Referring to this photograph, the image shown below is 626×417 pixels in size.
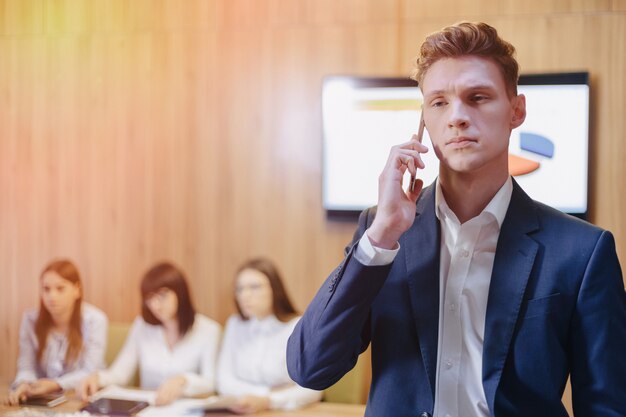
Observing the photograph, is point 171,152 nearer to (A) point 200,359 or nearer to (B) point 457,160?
(A) point 200,359

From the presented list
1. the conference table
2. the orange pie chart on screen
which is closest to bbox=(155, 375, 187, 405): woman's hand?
Answer: the conference table

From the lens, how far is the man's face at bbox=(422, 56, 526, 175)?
1126 millimetres

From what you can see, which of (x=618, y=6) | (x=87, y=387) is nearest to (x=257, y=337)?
(x=87, y=387)

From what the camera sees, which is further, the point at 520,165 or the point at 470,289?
the point at 520,165

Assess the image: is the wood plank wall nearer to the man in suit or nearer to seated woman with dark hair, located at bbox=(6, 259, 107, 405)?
seated woman with dark hair, located at bbox=(6, 259, 107, 405)

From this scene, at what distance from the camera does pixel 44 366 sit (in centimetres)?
355

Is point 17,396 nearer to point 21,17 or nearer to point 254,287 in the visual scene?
point 254,287

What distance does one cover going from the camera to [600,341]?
1.07 metres

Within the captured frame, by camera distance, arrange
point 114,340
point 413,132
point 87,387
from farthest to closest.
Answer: point 114,340 → point 413,132 → point 87,387

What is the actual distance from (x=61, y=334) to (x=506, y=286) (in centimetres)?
298

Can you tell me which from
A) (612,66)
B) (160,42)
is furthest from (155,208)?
(612,66)

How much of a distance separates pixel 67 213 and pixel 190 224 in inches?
29.6

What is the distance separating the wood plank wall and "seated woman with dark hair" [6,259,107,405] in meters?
0.37

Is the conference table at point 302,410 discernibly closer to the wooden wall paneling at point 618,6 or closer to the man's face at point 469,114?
the man's face at point 469,114
